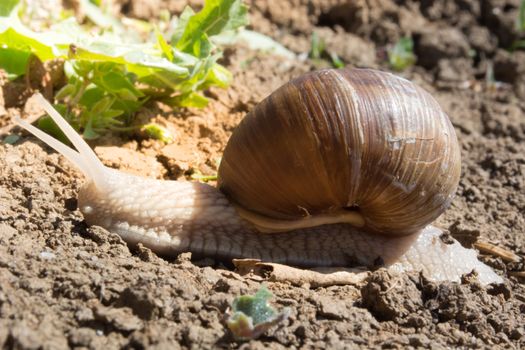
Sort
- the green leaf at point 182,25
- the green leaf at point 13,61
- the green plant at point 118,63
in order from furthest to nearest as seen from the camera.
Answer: the green leaf at point 182,25, the green leaf at point 13,61, the green plant at point 118,63

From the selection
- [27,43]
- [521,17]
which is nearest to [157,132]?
[27,43]

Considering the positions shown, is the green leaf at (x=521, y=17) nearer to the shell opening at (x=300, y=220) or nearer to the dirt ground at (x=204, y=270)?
the dirt ground at (x=204, y=270)

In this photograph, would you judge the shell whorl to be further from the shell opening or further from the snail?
the shell opening

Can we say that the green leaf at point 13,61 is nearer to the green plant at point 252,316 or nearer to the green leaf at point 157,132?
the green leaf at point 157,132

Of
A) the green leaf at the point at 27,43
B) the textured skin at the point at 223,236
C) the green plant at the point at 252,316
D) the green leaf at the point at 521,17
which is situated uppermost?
the green leaf at the point at 27,43

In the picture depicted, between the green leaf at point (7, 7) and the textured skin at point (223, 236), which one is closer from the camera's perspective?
the textured skin at point (223, 236)

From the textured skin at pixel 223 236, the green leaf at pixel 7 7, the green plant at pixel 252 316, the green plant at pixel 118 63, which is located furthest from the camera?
the green leaf at pixel 7 7

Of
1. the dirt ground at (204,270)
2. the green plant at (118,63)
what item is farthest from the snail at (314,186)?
the green plant at (118,63)

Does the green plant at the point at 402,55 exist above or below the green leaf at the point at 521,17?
below
